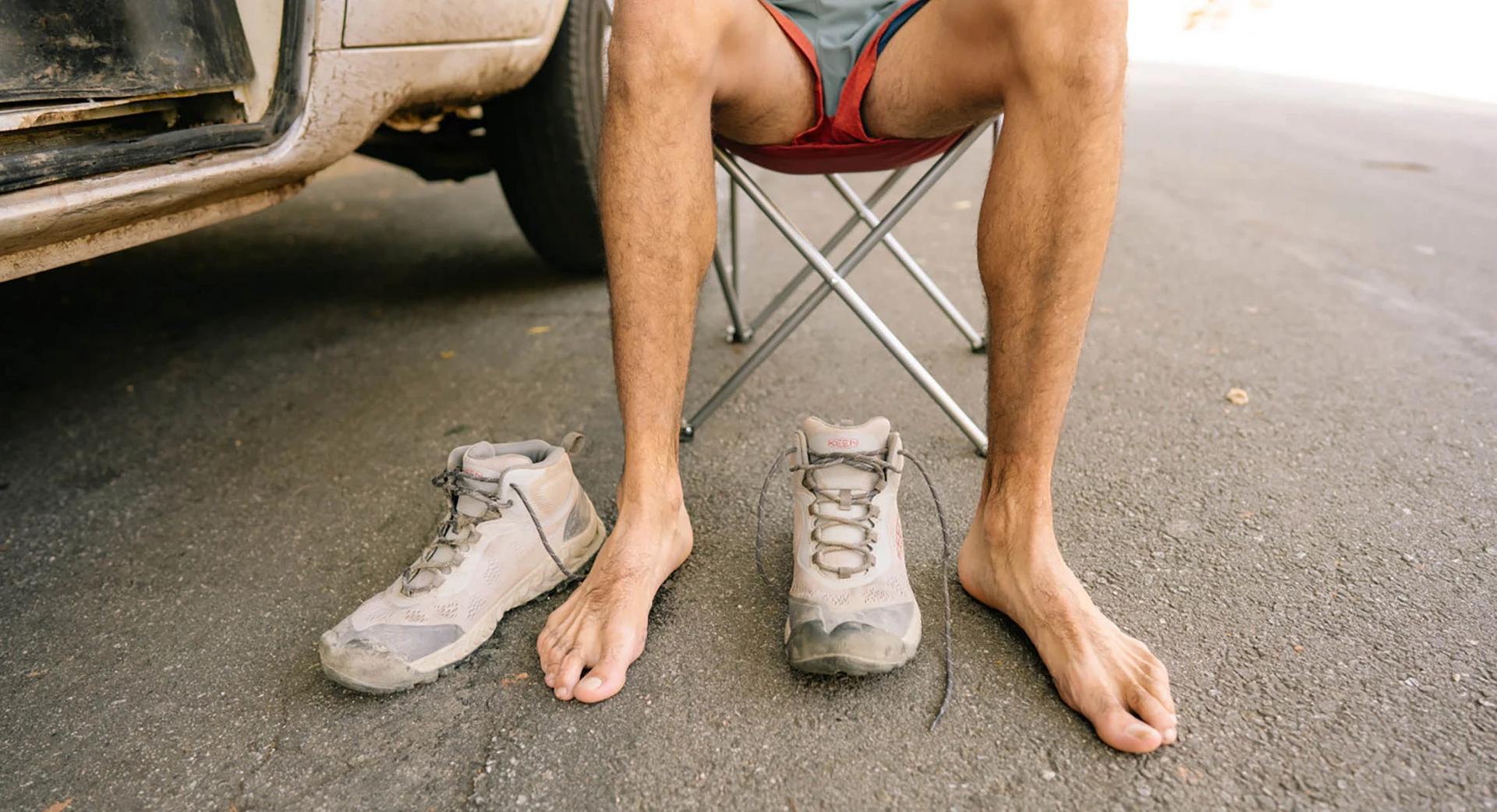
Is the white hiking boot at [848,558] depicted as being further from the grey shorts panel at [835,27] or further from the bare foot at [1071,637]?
the grey shorts panel at [835,27]

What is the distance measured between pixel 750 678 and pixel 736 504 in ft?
1.45

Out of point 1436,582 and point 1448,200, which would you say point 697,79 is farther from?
point 1448,200

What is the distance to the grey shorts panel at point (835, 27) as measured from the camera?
1.33m

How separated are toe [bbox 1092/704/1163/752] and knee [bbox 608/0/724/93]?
0.93 meters

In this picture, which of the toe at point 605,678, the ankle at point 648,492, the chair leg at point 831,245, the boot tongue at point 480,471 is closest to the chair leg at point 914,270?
the chair leg at point 831,245

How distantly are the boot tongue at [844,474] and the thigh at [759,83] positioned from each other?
493mm

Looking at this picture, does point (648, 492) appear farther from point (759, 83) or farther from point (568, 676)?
point (759, 83)

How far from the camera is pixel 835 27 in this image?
4.42ft

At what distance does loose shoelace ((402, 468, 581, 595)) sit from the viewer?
1.19 m

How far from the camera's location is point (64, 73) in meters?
1.17

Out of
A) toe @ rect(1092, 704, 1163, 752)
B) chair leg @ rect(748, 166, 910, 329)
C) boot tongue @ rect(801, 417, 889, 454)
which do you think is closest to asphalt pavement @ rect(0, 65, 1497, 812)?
toe @ rect(1092, 704, 1163, 752)

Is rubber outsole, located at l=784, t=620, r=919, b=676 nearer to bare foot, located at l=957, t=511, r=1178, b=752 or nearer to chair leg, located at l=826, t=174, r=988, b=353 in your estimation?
bare foot, located at l=957, t=511, r=1178, b=752

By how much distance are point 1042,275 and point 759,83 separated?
0.51 meters

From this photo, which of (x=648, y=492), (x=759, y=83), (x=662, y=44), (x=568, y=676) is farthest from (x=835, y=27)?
(x=568, y=676)
